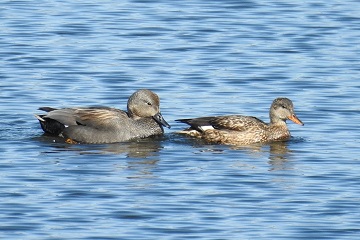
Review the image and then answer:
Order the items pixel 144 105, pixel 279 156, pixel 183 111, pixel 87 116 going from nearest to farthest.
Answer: pixel 279 156
pixel 87 116
pixel 144 105
pixel 183 111

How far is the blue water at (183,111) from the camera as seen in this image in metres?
12.7

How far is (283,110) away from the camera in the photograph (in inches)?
674

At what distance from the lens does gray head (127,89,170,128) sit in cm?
1706

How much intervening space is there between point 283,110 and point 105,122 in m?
2.39

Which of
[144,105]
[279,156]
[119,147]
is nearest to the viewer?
[279,156]

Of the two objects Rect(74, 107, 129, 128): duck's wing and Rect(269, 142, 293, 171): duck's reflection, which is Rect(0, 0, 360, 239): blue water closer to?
Rect(269, 142, 293, 171): duck's reflection

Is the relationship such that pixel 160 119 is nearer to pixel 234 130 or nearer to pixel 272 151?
pixel 234 130

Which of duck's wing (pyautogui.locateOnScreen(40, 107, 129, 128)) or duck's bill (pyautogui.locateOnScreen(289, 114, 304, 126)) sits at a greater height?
duck's wing (pyautogui.locateOnScreen(40, 107, 129, 128))

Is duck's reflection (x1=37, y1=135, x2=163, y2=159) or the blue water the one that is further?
duck's reflection (x1=37, y1=135, x2=163, y2=159)

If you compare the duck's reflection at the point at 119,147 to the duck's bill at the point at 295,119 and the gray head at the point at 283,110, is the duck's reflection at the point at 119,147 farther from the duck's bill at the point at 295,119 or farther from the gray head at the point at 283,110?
the duck's bill at the point at 295,119

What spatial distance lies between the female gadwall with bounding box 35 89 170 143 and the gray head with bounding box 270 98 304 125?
1459mm

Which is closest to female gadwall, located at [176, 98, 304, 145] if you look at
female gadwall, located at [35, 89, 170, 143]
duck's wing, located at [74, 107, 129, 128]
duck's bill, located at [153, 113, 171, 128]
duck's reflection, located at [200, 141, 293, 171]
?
duck's reflection, located at [200, 141, 293, 171]

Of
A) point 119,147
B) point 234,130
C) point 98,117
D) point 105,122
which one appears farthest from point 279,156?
point 98,117

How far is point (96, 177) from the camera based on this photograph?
14391 mm
